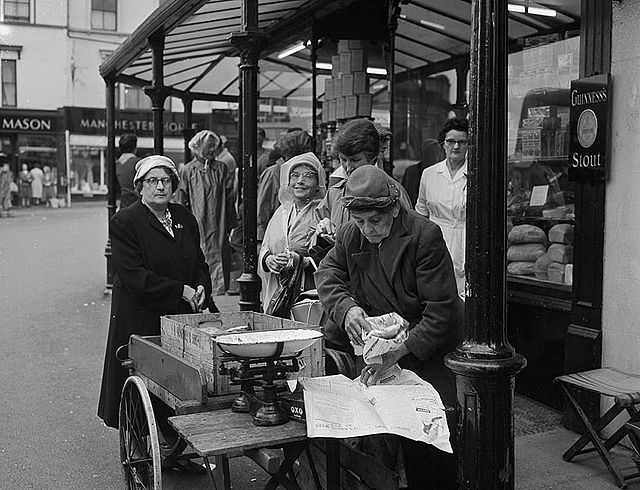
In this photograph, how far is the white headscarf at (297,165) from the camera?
18.0 feet

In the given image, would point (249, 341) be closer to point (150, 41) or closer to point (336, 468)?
point (336, 468)

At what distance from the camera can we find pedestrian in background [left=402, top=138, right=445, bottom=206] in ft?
30.3

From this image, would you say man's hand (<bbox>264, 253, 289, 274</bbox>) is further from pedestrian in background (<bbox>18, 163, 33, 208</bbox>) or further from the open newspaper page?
pedestrian in background (<bbox>18, 163, 33, 208</bbox>)

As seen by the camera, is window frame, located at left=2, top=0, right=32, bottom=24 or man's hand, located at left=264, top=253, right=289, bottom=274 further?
window frame, located at left=2, top=0, right=32, bottom=24

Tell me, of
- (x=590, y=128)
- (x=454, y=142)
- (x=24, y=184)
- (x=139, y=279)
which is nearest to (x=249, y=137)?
(x=454, y=142)

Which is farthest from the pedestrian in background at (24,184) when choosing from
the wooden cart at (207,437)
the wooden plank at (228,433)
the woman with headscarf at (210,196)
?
the wooden plank at (228,433)

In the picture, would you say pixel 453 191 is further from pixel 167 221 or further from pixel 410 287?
pixel 410 287

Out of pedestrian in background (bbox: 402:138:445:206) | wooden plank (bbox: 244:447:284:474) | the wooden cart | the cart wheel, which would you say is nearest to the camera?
the wooden cart

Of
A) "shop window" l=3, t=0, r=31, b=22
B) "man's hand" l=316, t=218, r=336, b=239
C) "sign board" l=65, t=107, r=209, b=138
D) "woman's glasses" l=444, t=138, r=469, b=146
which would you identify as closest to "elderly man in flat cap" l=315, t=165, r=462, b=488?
"man's hand" l=316, t=218, r=336, b=239

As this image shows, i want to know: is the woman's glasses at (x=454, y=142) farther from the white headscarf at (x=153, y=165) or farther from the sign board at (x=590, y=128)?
the white headscarf at (x=153, y=165)

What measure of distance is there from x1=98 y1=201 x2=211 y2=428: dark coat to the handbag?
61 cm

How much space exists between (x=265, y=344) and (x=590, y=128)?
2.98m

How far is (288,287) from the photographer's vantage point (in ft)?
17.2

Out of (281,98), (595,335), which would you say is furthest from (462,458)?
(281,98)
